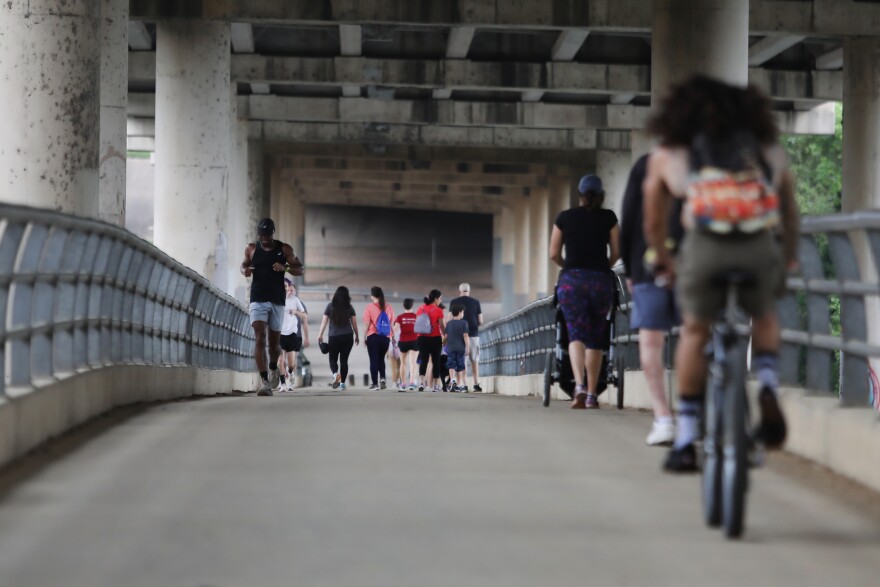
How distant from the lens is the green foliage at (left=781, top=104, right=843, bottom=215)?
7338cm

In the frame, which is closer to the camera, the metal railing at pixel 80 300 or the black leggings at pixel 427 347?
the metal railing at pixel 80 300

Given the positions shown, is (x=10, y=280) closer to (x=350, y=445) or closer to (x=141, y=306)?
(x=350, y=445)

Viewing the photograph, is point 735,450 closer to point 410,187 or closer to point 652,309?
point 652,309

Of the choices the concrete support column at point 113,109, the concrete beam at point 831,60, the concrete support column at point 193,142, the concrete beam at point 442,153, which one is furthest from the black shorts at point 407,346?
the concrete beam at point 442,153

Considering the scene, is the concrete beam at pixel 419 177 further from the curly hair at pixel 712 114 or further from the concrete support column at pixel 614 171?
the curly hair at pixel 712 114

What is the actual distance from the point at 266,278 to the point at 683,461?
1008cm

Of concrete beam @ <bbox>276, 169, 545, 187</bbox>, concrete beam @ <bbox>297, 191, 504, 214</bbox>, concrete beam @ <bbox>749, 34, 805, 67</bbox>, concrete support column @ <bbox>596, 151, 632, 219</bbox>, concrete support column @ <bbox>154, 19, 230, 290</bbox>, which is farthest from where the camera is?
concrete beam @ <bbox>297, 191, 504, 214</bbox>

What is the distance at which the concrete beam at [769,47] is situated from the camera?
3262 centimetres

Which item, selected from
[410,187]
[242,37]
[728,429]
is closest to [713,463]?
[728,429]

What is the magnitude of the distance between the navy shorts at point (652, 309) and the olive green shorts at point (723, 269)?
232 cm


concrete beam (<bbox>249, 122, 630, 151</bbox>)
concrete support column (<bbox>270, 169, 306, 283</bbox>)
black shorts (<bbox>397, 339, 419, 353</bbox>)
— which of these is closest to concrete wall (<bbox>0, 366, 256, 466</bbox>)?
black shorts (<bbox>397, 339, 419, 353</bbox>)

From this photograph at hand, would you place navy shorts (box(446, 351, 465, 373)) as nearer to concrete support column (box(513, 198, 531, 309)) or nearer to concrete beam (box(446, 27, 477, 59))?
concrete beam (box(446, 27, 477, 59))

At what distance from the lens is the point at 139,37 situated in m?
34.2

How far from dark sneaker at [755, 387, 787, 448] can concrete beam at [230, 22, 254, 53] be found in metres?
26.9
